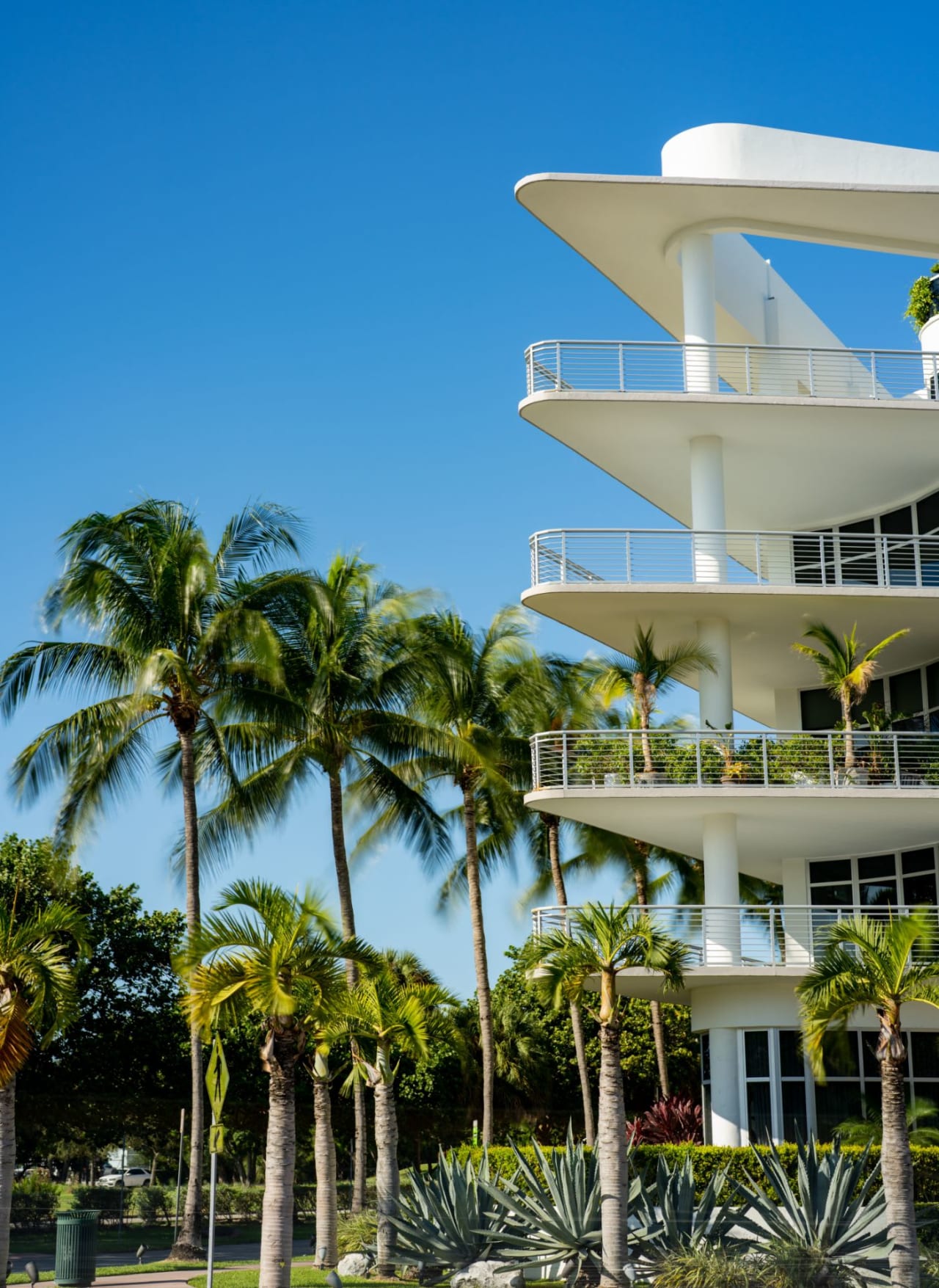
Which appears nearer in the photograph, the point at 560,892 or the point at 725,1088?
the point at 725,1088

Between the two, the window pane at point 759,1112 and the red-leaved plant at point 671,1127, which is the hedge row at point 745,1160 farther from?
the red-leaved plant at point 671,1127

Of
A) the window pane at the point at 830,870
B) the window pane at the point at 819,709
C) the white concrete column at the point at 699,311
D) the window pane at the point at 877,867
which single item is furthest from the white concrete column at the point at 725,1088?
the white concrete column at the point at 699,311

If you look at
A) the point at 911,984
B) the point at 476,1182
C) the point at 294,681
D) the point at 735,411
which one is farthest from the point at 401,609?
the point at 911,984

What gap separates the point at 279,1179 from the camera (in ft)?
52.6

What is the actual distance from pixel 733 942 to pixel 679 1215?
604cm

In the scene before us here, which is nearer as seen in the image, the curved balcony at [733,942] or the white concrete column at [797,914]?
the curved balcony at [733,942]

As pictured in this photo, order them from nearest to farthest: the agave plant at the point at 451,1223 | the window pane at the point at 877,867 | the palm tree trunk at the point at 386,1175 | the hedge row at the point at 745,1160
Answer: the agave plant at the point at 451,1223
the palm tree trunk at the point at 386,1175
the hedge row at the point at 745,1160
the window pane at the point at 877,867

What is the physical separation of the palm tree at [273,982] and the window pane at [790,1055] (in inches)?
430

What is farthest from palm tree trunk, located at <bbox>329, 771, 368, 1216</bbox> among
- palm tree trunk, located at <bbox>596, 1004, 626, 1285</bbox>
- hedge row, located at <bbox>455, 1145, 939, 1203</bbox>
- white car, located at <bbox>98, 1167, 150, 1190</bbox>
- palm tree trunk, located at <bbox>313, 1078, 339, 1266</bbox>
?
white car, located at <bbox>98, 1167, 150, 1190</bbox>

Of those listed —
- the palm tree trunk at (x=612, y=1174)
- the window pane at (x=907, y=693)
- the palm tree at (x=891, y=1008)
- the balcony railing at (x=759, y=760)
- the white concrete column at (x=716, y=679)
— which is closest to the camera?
the palm tree at (x=891, y=1008)

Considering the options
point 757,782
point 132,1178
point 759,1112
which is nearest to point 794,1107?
point 759,1112

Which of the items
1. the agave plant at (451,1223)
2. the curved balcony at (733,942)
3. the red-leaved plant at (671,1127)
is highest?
the curved balcony at (733,942)

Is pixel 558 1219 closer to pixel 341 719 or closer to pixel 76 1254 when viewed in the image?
pixel 76 1254

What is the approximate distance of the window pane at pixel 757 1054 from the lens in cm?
2469
